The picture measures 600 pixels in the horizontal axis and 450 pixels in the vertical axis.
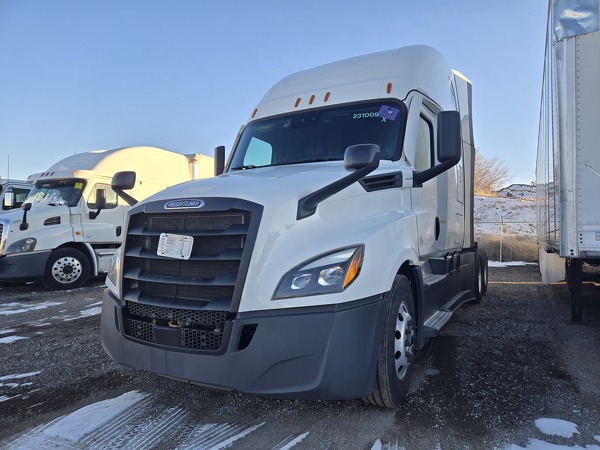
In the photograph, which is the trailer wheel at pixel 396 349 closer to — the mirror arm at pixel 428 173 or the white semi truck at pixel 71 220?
the mirror arm at pixel 428 173

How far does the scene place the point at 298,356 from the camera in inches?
94.0

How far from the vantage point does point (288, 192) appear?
2.77 m

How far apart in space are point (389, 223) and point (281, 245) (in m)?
0.90

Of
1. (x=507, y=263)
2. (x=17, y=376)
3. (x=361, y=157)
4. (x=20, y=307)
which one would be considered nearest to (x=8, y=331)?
(x=20, y=307)

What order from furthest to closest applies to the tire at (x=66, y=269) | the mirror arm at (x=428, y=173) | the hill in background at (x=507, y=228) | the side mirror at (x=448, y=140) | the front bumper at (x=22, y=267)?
1. the hill in background at (x=507, y=228)
2. the tire at (x=66, y=269)
3. the front bumper at (x=22, y=267)
4. the mirror arm at (x=428, y=173)
5. the side mirror at (x=448, y=140)

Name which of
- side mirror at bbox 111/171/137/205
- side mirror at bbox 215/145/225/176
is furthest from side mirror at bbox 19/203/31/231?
side mirror at bbox 111/171/137/205

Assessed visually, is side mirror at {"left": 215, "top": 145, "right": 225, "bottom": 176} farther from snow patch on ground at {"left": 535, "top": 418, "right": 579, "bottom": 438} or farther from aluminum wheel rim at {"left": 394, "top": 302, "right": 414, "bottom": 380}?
snow patch on ground at {"left": 535, "top": 418, "right": 579, "bottom": 438}

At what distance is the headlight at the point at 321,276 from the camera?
8.07 feet

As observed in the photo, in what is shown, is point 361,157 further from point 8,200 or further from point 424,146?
point 8,200

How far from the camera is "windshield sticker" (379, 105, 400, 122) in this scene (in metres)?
3.94

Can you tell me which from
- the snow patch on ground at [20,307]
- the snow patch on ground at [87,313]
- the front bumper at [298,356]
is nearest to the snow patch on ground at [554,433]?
the front bumper at [298,356]

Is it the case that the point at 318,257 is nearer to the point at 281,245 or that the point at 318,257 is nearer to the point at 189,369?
the point at 281,245

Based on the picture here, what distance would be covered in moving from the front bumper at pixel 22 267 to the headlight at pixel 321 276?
8107 mm

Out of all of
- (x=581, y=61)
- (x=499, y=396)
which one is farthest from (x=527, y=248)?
(x=499, y=396)
